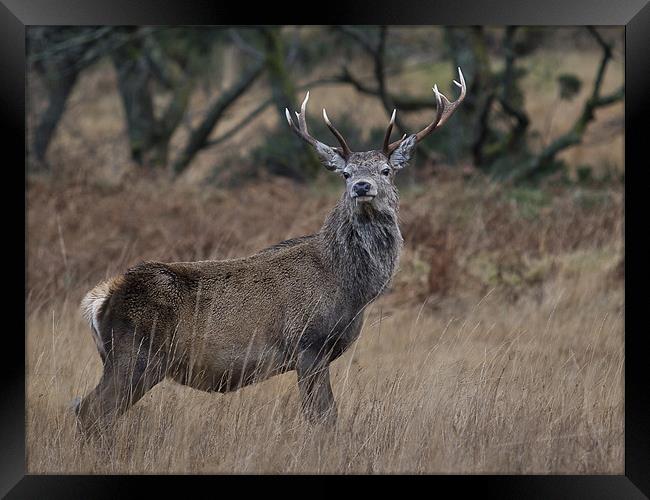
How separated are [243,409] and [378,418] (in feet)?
2.69

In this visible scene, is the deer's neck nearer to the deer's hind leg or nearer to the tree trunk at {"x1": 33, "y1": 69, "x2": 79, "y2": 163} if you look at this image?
the deer's hind leg

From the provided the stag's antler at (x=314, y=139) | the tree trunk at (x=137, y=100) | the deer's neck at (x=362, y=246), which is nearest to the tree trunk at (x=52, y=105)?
the tree trunk at (x=137, y=100)

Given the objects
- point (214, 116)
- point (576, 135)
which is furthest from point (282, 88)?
point (576, 135)

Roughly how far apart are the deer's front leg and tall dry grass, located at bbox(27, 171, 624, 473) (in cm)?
13

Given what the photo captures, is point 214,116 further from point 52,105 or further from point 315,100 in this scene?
point 315,100

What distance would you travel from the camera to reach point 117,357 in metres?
6.53

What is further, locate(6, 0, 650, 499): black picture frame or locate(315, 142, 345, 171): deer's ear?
locate(315, 142, 345, 171): deer's ear

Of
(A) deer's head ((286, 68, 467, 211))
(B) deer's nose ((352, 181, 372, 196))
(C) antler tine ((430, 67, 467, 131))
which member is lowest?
(B) deer's nose ((352, 181, 372, 196))

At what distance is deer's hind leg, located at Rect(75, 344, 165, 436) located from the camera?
21.1ft

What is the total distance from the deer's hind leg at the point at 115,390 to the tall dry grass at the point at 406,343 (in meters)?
0.10

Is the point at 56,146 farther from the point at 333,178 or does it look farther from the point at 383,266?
the point at 383,266

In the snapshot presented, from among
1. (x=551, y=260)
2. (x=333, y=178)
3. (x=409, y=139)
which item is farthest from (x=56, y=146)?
(x=409, y=139)

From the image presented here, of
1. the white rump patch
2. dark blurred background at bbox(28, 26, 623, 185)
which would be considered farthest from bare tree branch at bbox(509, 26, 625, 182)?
the white rump patch

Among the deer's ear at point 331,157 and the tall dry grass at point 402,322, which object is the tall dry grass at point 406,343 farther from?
the deer's ear at point 331,157
